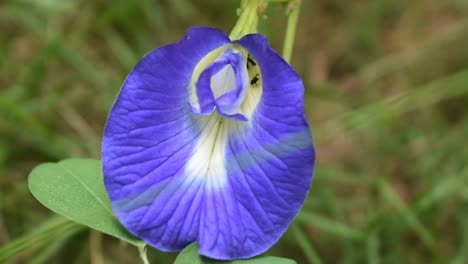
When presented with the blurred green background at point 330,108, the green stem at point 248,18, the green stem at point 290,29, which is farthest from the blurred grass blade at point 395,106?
the green stem at point 248,18

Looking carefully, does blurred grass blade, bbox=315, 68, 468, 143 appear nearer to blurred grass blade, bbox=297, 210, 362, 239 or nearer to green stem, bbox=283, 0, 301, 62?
blurred grass blade, bbox=297, 210, 362, 239

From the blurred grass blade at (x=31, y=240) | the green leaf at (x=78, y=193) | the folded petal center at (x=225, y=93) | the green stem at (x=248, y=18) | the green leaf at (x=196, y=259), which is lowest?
the blurred grass blade at (x=31, y=240)

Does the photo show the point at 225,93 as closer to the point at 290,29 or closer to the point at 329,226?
the point at 290,29

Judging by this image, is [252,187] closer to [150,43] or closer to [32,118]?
[32,118]

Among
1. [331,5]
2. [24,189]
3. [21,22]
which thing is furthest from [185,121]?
[331,5]

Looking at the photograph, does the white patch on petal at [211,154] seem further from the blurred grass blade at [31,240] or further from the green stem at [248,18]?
the blurred grass blade at [31,240]

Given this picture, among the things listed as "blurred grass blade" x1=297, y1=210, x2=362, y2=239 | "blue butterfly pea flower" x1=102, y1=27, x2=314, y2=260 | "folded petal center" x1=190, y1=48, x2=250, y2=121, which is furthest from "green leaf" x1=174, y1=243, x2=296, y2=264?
"blurred grass blade" x1=297, y1=210, x2=362, y2=239
